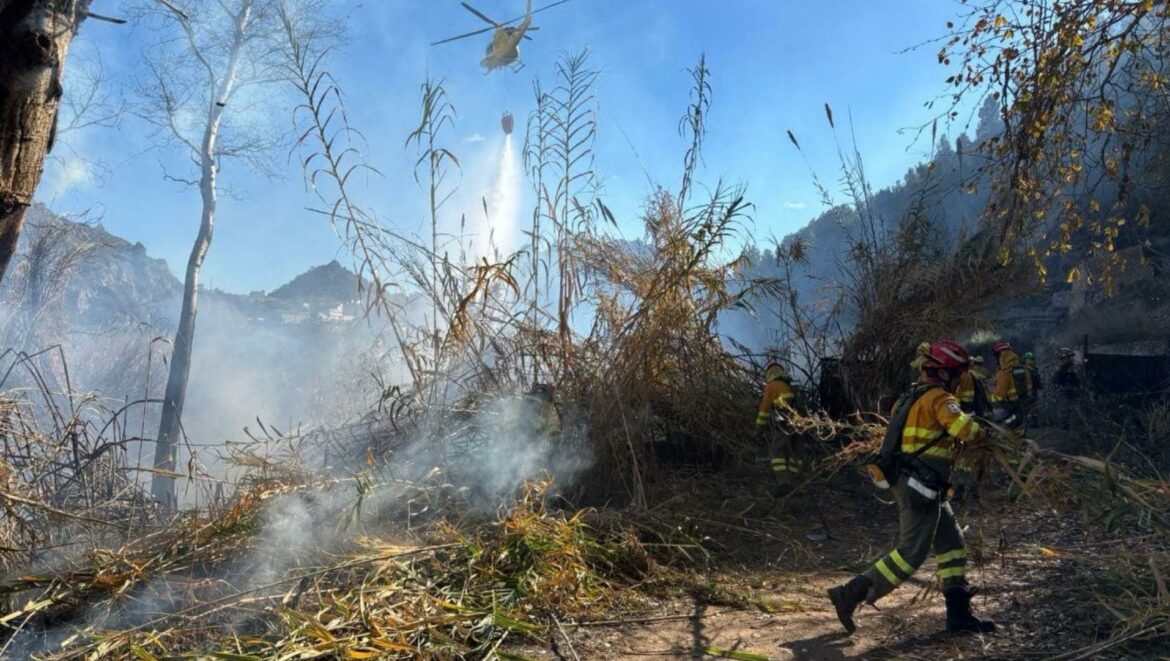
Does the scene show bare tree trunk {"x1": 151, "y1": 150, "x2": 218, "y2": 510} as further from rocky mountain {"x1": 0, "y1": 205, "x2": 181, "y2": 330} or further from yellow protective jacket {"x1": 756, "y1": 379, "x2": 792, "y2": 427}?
yellow protective jacket {"x1": 756, "y1": 379, "x2": 792, "y2": 427}

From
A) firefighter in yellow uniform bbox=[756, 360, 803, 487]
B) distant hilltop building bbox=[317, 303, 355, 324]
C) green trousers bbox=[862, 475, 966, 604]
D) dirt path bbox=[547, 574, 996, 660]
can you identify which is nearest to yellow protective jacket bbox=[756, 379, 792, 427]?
firefighter in yellow uniform bbox=[756, 360, 803, 487]

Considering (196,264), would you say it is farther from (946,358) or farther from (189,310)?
(946,358)

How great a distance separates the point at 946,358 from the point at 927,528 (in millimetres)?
948

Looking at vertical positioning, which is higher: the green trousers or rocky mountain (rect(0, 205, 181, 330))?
rocky mountain (rect(0, 205, 181, 330))

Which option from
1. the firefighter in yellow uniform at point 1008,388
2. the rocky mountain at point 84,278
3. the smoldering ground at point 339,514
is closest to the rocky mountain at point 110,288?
the rocky mountain at point 84,278

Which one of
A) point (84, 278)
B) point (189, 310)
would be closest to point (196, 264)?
point (189, 310)

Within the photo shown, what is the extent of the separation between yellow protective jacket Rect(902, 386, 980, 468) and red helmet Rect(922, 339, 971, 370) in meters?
0.20

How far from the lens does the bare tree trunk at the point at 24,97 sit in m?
1.97

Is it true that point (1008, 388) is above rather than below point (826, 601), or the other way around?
above

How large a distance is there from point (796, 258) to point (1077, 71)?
3647 mm

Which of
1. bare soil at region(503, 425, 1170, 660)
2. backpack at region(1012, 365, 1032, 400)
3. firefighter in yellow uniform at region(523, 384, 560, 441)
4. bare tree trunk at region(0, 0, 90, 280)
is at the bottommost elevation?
bare soil at region(503, 425, 1170, 660)

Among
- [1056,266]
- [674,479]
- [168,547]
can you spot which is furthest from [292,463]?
[1056,266]

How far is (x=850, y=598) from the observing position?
3912 mm

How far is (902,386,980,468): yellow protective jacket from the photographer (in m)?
3.83
